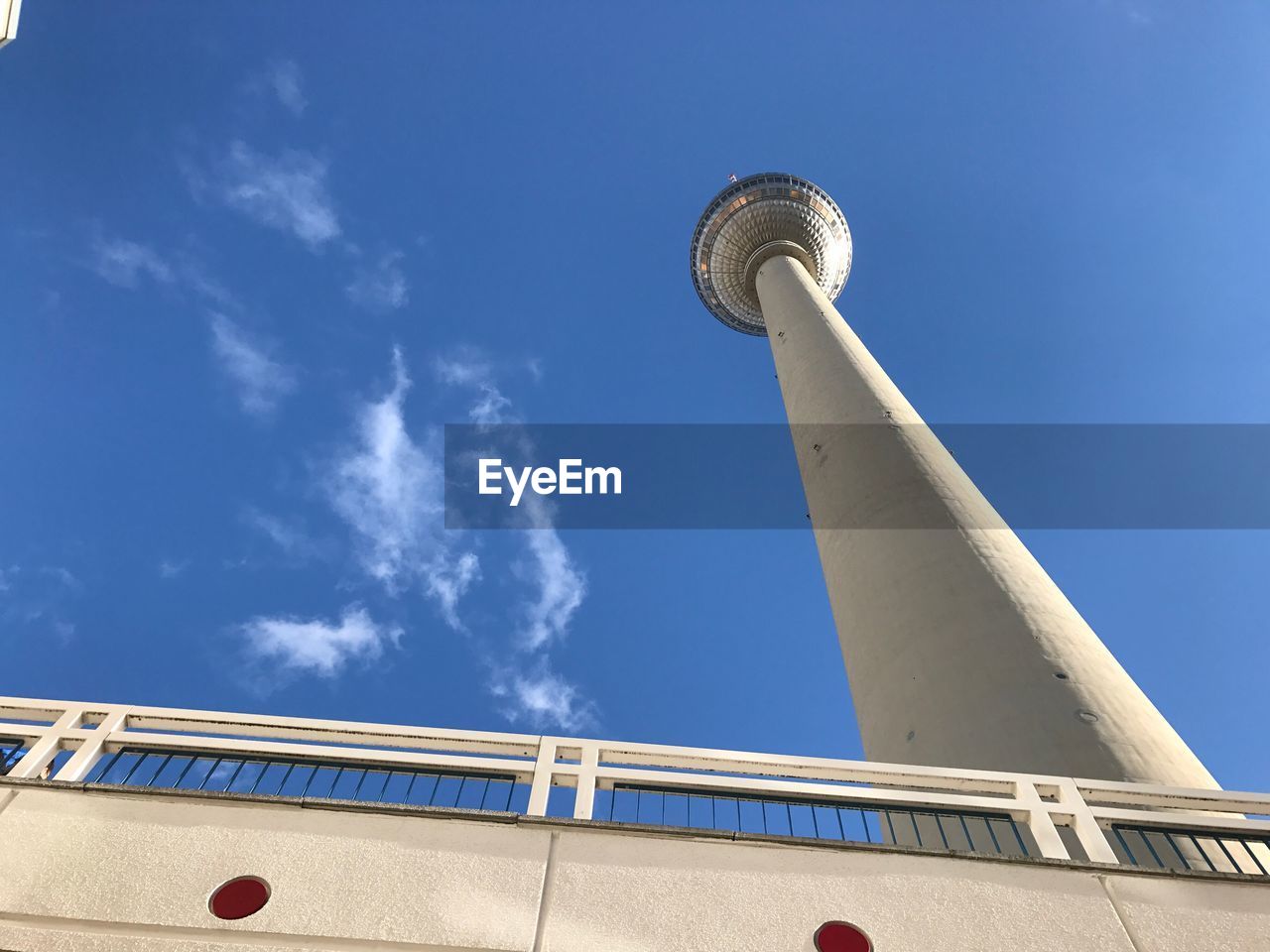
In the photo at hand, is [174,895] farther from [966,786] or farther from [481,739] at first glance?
[966,786]

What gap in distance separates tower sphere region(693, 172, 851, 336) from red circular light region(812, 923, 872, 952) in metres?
32.9

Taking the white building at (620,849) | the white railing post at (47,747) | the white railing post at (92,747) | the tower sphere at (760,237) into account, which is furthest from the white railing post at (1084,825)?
the tower sphere at (760,237)

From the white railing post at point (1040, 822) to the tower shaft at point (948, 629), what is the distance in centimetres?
240

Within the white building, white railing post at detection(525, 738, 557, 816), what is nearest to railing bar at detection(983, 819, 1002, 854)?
the white building

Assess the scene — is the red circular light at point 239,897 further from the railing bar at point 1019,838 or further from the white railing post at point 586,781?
the railing bar at point 1019,838

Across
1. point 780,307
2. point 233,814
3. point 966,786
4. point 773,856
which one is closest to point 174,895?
point 233,814

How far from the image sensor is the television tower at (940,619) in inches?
383

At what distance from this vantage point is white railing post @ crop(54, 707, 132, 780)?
711cm

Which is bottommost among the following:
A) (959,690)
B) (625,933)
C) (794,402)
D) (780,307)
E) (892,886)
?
(625,933)

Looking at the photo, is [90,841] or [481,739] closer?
[90,841]

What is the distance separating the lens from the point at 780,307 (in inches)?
1100

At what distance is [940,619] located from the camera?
1212cm

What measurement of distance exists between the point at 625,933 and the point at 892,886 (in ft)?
6.55

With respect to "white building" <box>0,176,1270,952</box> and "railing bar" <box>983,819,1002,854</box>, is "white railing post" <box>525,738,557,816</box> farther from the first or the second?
"railing bar" <box>983,819,1002,854</box>
